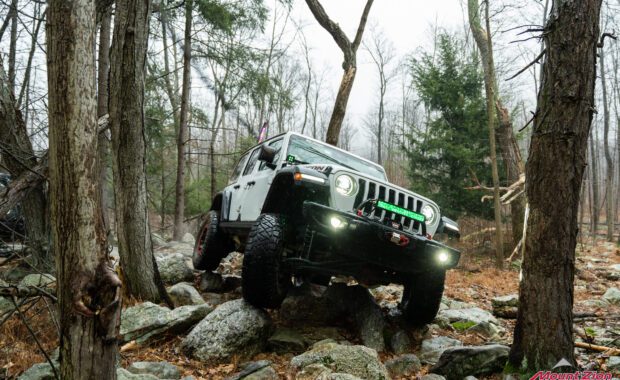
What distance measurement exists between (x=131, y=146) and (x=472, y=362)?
167 inches

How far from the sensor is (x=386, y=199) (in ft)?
14.0

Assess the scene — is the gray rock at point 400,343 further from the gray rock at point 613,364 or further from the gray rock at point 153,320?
the gray rock at point 153,320

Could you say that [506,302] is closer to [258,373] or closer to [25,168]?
[258,373]

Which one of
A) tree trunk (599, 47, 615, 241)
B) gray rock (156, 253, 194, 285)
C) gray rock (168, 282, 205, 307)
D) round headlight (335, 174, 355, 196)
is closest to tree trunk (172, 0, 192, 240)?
gray rock (156, 253, 194, 285)

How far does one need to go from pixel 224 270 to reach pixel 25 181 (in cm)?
413

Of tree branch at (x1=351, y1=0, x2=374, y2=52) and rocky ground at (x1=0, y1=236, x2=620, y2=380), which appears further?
tree branch at (x1=351, y1=0, x2=374, y2=52)

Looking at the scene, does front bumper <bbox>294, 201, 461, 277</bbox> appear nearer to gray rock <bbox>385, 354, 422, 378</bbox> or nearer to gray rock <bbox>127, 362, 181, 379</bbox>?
gray rock <bbox>385, 354, 422, 378</bbox>

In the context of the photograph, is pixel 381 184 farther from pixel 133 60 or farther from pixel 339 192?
pixel 133 60

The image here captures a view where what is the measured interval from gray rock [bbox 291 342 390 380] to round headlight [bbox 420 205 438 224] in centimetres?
168

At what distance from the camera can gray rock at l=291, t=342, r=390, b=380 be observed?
134 inches

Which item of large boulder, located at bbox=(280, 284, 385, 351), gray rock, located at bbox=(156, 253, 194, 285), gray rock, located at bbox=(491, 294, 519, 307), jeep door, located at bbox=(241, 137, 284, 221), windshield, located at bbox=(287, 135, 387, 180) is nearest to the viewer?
large boulder, located at bbox=(280, 284, 385, 351)

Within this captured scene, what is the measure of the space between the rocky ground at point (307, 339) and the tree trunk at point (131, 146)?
0.59 metres

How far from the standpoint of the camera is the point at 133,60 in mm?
4629

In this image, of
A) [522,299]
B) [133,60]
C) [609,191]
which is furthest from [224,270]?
[609,191]
